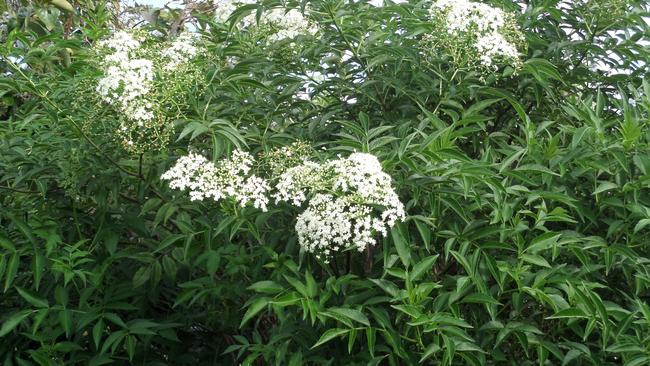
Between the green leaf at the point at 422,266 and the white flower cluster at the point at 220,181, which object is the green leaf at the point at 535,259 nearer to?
the green leaf at the point at 422,266

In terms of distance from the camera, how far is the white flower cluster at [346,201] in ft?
7.72

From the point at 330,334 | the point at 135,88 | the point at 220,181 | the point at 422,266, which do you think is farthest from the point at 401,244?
the point at 135,88

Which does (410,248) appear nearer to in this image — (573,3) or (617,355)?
(617,355)

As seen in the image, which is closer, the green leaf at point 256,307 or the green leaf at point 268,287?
the green leaf at point 256,307

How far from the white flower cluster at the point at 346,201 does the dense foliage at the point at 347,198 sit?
11 mm

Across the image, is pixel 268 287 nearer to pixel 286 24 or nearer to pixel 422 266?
pixel 422 266

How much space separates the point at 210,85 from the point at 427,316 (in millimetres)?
1127

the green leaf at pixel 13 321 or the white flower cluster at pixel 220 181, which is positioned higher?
the white flower cluster at pixel 220 181

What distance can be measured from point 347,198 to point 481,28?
967 millimetres

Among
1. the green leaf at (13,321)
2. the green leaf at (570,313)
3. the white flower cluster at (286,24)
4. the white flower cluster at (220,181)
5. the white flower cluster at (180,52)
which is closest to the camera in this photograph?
the green leaf at (570,313)

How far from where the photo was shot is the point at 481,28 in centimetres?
298

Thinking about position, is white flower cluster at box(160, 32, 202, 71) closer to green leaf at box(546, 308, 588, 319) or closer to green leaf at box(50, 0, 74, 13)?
green leaf at box(546, 308, 588, 319)

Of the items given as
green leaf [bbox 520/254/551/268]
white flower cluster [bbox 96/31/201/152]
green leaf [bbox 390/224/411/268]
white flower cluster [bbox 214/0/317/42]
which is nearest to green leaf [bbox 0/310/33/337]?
white flower cluster [bbox 96/31/201/152]

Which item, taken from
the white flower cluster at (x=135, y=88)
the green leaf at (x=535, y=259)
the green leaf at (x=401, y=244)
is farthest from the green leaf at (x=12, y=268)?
the green leaf at (x=535, y=259)
